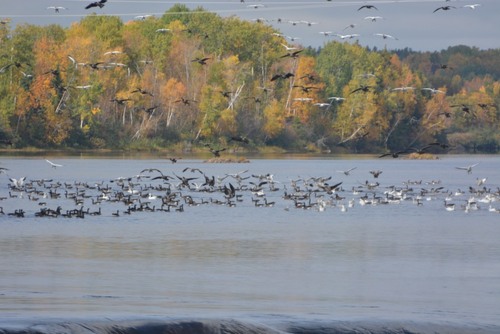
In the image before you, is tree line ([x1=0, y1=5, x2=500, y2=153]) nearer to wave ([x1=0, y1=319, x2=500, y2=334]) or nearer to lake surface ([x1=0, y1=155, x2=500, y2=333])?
lake surface ([x1=0, y1=155, x2=500, y2=333])

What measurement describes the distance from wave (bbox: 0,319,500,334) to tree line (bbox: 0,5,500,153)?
83255 mm

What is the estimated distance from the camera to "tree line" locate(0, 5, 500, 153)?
105562 millimetres

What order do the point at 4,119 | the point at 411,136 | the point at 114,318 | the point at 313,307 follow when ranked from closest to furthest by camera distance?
the point at 114,318, the point at 313,307, the point at 4,119, the point at 411,136

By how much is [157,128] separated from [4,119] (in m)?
19.5

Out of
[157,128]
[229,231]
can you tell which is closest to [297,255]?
[229,231]

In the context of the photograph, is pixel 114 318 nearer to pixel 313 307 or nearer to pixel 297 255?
pixel 313 307

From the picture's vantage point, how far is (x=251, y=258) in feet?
90.3

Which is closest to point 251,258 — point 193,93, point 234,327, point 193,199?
point 234,327

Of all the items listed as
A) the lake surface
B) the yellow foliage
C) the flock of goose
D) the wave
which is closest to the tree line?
the yellow foliage

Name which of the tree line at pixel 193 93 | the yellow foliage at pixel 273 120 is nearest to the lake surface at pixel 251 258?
the tree line at pixel 193 93

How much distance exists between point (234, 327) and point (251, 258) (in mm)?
9090

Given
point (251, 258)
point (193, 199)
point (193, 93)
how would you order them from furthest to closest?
point (193, 93) → point (193, 199) → point (251, 258)

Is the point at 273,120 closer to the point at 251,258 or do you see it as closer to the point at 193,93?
the point at 193,93

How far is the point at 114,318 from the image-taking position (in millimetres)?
18766
